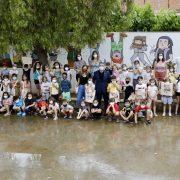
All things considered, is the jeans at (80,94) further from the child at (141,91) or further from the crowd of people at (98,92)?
the child at (141,91)

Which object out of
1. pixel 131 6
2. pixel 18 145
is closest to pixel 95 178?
pixel 18 145

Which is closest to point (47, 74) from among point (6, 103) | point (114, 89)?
point (6, 103)

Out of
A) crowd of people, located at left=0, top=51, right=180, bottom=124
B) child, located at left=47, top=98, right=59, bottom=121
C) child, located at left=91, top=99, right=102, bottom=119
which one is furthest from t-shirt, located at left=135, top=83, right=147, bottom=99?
child, located at left=47, top=98, right=59, bottom=121

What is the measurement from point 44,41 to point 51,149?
4.64 meters

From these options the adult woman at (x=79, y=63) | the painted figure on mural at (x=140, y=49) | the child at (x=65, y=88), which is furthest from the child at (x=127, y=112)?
the painted figure on mural at (x=140, y=49)

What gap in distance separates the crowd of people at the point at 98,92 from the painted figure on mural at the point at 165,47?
0.76 meters

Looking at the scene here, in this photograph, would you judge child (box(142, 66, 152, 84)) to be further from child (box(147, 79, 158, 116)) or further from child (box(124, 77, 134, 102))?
child (box(124, 77, 134, 102))

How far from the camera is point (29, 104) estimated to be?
1622 centimetres

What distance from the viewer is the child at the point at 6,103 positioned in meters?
16.2

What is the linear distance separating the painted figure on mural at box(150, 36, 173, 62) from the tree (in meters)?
2.43

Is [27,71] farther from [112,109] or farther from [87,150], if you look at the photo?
[87,150]

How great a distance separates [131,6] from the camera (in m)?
17.7

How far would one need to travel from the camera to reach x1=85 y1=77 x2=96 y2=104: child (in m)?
15.7

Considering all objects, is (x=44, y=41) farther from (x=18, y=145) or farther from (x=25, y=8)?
(x=18, y=145)
